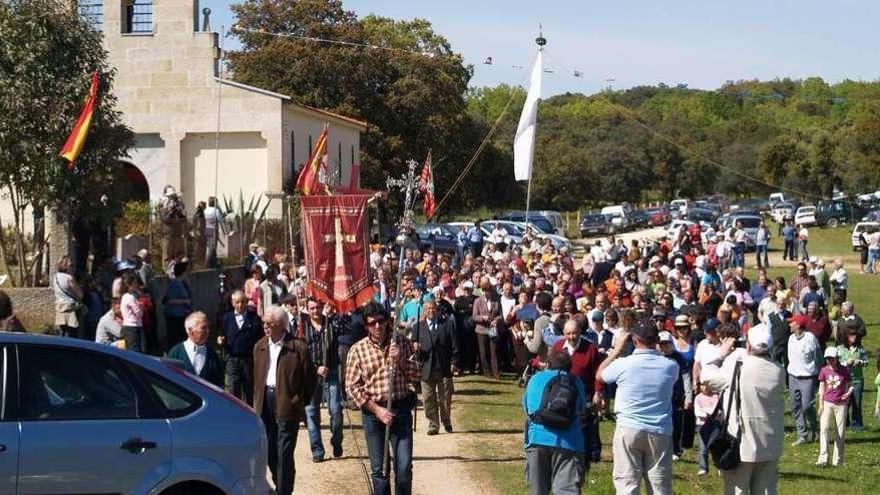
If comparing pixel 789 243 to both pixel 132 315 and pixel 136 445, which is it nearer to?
pixel 132 315

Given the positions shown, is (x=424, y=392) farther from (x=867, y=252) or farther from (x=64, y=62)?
(x=867, y=252)

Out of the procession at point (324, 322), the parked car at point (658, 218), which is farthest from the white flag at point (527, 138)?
the parked car at point (658, 218)

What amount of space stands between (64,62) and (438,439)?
10082 millimetres

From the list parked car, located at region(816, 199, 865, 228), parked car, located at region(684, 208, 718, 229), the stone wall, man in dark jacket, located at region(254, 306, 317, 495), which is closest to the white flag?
the stone wall

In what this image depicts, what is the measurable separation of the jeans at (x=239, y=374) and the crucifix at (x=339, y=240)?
129 centimetres

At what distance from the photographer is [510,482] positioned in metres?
13.7

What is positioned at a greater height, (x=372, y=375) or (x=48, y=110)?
(x=48, y=110)

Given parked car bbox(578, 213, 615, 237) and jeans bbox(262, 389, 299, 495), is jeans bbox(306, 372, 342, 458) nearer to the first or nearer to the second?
jeans bbox(262, 389, 299, 495)

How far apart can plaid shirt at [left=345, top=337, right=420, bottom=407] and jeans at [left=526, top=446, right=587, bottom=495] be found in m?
1.47

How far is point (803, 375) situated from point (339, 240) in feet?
21.9

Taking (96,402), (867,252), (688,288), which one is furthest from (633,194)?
(96,402)

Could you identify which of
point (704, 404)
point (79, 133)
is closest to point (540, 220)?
point (79, 133)

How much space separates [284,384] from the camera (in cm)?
1180

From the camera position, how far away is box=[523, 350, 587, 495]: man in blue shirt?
10203 mm
